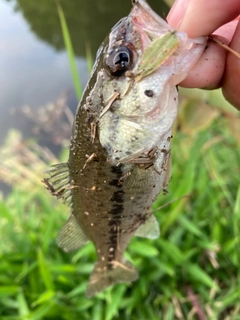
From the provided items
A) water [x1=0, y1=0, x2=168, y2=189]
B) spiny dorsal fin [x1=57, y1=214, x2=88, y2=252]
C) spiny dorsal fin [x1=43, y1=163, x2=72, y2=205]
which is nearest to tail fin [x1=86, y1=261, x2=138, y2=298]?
spiny dorsal fin [x1=57, y1=214, x2=88, y2=252]

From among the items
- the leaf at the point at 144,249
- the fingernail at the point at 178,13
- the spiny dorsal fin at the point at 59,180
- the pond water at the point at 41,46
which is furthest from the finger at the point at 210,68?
the pond water at the point at 41,46

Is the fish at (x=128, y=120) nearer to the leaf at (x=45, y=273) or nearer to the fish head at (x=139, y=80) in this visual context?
the fish head at (x=139, y=80)

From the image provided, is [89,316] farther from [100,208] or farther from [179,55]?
[179,55]

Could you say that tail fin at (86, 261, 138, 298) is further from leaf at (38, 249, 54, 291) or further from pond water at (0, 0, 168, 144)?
pond water at (0, 0, 168, 144)

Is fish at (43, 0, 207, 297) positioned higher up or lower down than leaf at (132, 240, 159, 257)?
higher up

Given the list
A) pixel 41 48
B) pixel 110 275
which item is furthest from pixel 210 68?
pixel 41 48

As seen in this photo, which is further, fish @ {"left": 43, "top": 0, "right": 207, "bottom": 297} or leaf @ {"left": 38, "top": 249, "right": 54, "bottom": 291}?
leaf @ {"left": 38, "top": 249, "right": 54, "bottom": 291}
